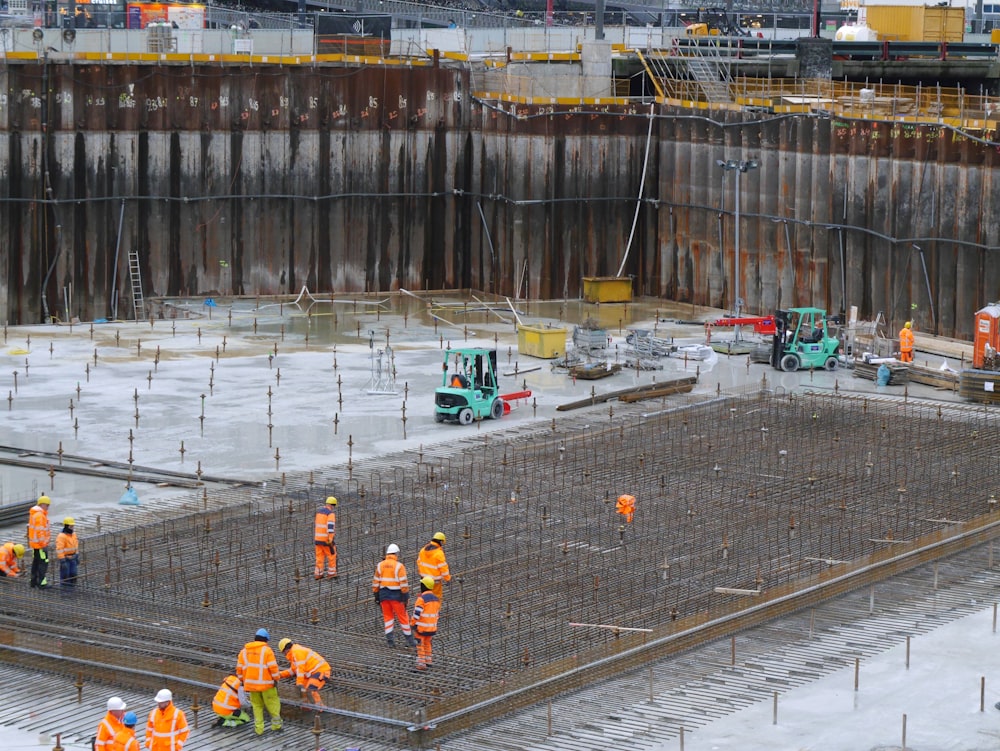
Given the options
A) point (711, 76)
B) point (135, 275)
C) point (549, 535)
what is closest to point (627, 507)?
point (549, 535)

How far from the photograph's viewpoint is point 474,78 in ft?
188

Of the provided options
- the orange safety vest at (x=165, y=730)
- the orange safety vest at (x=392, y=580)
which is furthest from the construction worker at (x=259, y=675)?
the orange safety vest at (x=392, y=580)

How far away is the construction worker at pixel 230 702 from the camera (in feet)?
69.0

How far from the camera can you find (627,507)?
30016 millimetres

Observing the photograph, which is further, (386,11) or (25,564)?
(386,11)

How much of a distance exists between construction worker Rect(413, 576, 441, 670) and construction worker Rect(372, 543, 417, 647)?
67 centimetres

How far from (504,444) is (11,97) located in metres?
21.6

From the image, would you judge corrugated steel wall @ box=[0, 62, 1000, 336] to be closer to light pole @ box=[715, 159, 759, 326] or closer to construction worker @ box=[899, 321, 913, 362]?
light pole @ box=[715, 159, 759, 326]

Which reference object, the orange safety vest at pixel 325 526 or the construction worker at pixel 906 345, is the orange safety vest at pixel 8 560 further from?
the construction worker at pixel 906 345

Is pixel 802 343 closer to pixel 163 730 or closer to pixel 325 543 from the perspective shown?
pixel 325 543

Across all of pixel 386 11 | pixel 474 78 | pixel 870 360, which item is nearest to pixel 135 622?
pixel 870 360

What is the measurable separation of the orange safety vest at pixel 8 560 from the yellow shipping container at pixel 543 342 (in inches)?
763

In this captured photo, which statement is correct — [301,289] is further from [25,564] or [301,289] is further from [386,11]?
[386,11]

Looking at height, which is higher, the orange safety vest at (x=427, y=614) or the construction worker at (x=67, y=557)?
the orange safety vest at (x=427, y=614)
